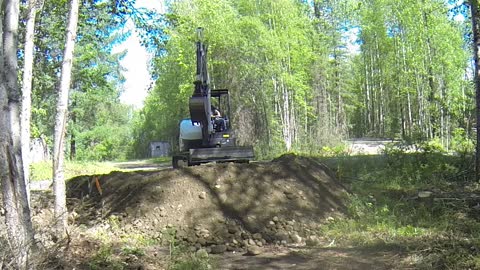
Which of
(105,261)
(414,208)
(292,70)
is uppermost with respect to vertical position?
(292,70)

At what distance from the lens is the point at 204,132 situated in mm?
12539

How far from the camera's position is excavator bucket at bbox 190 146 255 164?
460 inches

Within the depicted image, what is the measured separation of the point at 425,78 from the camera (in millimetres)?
33594

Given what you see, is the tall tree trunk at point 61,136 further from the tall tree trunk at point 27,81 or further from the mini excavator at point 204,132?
the mini excavator at point 204,132

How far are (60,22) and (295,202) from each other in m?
6.70

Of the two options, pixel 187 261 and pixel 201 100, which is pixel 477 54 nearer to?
pixel 201 100

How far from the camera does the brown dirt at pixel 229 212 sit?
6.89m

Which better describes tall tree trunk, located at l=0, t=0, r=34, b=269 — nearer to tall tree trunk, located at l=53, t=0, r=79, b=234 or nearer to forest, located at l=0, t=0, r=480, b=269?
forest, located at l=0, t=0, r=480, b=269

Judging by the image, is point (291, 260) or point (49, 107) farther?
point (49, 107)

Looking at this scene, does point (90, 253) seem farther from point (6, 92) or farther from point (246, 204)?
point (246, 204)

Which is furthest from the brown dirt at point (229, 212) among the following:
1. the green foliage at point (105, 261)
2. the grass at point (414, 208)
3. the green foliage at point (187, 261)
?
the grass at point (414, 208)

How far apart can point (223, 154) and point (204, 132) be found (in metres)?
1.13

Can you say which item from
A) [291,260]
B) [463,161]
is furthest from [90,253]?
[463,161]

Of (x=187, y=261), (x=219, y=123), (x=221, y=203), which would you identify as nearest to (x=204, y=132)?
(x=219, y=123)
